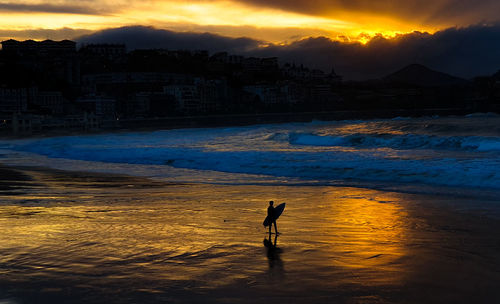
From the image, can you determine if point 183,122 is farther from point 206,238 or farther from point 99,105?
point 206,238

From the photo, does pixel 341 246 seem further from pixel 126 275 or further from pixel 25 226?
pixel 25 226

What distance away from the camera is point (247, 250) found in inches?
267

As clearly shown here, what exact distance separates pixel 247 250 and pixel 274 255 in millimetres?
430

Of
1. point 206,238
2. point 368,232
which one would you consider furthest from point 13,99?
point 368,232

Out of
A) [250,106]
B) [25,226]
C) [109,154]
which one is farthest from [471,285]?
[250,106]

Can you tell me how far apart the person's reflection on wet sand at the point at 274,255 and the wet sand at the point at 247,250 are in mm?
23

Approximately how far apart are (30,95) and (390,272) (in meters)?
149

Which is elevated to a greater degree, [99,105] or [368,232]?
[99,105]

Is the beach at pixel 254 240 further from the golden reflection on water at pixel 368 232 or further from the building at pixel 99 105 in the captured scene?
the building at pixel 99 105

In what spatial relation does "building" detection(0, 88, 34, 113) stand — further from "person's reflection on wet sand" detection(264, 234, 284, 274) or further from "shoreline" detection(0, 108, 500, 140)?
"person's reflection on wet sand" detection(264, 234, 284, 274)

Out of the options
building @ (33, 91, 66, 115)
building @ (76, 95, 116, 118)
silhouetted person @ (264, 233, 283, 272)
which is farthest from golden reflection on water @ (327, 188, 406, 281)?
building @ (33, 91, 66, 115)

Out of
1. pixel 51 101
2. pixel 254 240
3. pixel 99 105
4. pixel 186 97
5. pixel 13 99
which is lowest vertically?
pixel 254 240

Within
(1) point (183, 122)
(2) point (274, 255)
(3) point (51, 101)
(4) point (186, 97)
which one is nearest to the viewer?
(2) point (274, 255)

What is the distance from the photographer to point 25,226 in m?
8.35
